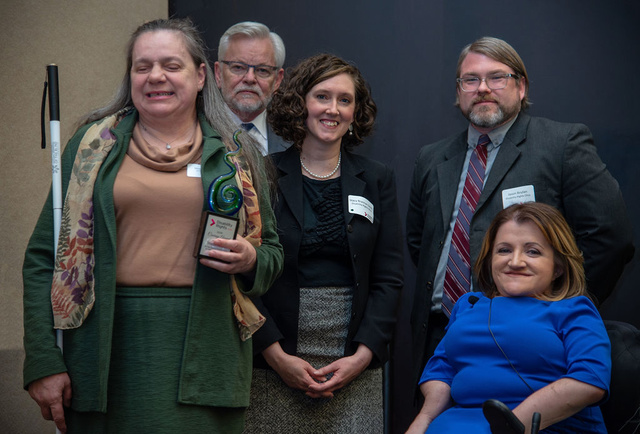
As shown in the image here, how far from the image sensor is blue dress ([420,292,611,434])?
82.7 inches

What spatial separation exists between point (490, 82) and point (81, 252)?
6.26ft

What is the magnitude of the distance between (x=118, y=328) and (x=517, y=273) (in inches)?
47.9

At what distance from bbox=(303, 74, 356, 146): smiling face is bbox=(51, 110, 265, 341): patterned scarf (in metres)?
0.96

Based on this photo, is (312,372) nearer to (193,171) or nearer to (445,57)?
(193,171)

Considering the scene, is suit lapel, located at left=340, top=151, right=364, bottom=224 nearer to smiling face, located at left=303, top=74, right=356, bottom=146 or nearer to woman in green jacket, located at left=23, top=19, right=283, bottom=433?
smiling face, located at left=303, top=74, right=356, bottom=146

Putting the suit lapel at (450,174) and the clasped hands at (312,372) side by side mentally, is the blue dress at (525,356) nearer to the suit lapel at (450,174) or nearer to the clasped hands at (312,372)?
the clasped hands at (312,372)

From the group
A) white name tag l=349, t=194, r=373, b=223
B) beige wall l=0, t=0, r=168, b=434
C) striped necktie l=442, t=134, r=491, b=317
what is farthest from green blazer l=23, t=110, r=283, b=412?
beige wall l=0, t=0, r=168, b=434

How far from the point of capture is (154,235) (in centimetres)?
216

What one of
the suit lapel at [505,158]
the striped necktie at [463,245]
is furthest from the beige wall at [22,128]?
the suit lapel at [505,158]

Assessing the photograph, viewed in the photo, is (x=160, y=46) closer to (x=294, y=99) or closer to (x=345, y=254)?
(x=294, y=99)

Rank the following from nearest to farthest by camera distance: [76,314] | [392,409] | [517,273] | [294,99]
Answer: [76,314] → [517,273] → [294,99] → [392,409]

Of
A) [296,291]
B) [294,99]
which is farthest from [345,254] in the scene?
[294,99]

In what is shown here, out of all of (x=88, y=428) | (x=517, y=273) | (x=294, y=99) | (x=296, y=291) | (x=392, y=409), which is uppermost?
(x=294, y=99)

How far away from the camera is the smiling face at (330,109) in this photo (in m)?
3.00
